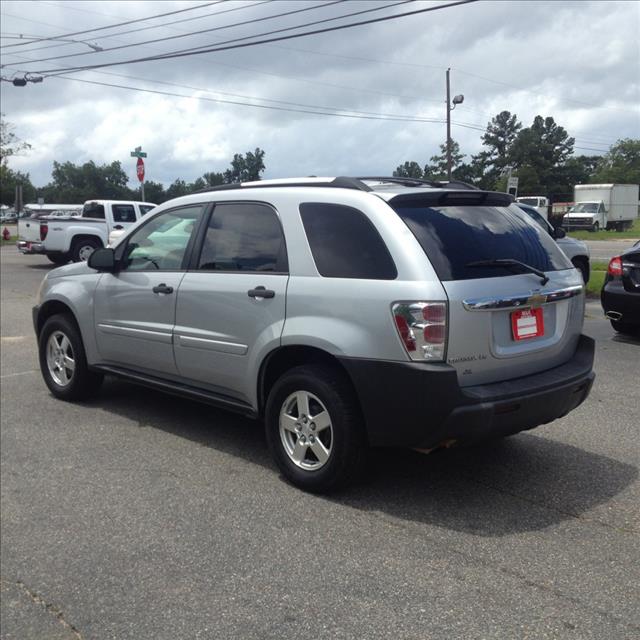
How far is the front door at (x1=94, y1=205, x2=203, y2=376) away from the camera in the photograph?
5.33 m

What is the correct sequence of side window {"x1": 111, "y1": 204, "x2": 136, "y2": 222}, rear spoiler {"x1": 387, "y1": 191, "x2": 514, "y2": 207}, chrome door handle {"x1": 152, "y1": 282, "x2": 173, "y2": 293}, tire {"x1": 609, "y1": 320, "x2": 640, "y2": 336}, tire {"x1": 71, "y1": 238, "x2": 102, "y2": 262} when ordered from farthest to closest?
side window {"x1": 111, "y1": 204, "x2": 136, "y2": 222}, tire {"x1": 71, "y1": 238, "x2": 102, "y2": 262}, tire {"x1": 609, "y1": 320, "x2": 640, "y2": 336}, chrome door handle {"x1": 152, "y1": 282, "x2": 173, "y2": 293}, rear spoiler {"x1": 387, "y1": 191, "x2": 514, "y2": 207}

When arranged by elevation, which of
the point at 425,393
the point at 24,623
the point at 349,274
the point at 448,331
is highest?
the point at 349,274

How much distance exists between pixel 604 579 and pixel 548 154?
76.5 metres

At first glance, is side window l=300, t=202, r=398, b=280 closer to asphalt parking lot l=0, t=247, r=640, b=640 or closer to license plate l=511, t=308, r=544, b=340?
license plate l=511, t=308, r=544, b=340

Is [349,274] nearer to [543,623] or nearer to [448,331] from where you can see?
[448,331]

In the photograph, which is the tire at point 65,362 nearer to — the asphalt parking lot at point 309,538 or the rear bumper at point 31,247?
the asphalt parking lot at point 309,538

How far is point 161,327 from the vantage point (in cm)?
536

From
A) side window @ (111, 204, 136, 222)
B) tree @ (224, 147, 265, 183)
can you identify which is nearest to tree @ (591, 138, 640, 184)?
tree @ (224, 147, 265, 183)

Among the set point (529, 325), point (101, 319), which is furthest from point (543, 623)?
point (101, 319)

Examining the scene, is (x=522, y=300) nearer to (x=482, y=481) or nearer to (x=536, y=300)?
(x=536, y=300)

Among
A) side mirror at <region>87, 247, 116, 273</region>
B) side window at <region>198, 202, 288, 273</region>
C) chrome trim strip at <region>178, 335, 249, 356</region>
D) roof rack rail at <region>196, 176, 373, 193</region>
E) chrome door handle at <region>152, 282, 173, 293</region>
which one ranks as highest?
roof rack rail at <region>196, 176, 373, 193</region>

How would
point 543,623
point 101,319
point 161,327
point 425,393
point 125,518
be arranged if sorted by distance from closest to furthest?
Answer: point 543,623, point 425,393, point 125,518, point 161,327, point 101,319

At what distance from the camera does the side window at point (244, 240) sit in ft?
15.3

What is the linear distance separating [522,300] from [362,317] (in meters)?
0.90
